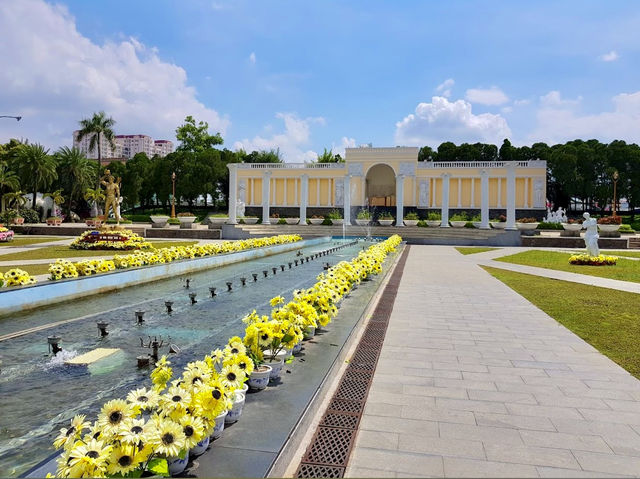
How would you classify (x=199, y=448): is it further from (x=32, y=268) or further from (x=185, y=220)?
(x=185, y=220)

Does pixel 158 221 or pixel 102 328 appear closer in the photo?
pixel 102 328

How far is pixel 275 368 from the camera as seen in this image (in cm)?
418

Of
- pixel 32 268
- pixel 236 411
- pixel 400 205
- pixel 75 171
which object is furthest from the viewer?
pixel 75 171

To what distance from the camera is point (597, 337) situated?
273 inches

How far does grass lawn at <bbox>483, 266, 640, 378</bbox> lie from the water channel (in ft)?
17.0

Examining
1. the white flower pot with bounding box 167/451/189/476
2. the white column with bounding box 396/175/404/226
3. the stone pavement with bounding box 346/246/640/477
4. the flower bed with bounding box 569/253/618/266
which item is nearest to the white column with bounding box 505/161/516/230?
the white column with bounding box 396/175/404/226

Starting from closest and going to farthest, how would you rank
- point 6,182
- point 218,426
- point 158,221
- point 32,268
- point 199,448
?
1. point 199,448
2. point 218,426
3. point 32,268
4. point 158,221
5. point 6,182

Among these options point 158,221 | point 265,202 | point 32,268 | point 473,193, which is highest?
point 473,193

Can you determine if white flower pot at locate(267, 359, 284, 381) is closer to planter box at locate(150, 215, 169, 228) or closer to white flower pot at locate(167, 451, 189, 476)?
white flower pot at locate(167, 451, 189, 476)

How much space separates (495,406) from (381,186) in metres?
50.9

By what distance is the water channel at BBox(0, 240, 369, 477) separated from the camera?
3.68 metres

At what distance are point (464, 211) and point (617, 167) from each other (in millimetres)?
23388

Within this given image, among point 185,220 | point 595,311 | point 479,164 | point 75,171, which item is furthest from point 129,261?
point 75,171

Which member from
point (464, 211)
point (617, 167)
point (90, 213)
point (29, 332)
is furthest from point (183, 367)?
point (617, 167)
